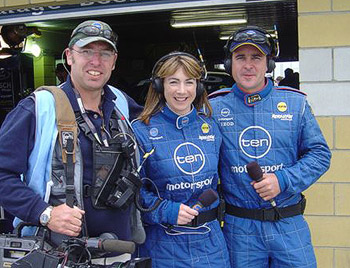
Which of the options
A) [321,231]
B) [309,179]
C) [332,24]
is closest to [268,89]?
[309,179]

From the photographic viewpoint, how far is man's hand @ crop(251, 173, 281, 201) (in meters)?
2.44

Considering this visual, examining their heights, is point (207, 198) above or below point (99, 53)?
below

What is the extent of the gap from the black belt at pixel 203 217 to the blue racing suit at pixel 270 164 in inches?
5.1

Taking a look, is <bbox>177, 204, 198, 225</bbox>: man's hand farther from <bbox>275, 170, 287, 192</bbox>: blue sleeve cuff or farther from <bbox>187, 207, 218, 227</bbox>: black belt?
<bbox>275, 170, 287, 192</bbox>: blue sleeve cuff

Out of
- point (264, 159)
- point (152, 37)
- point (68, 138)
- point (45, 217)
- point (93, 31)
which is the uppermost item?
point (152, 37)

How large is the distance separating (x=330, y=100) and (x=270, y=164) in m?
1.21

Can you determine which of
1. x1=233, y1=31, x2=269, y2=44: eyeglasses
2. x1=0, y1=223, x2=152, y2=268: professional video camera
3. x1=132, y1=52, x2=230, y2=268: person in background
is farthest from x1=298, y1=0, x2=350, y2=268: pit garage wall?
x1=0, y1=223, x2=152, y2=268: professional video camera

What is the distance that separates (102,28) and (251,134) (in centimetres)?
101

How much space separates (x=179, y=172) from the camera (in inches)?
97.7

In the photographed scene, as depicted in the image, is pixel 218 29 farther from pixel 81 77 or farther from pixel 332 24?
pixel 81 77

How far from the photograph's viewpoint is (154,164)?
98.7 inches

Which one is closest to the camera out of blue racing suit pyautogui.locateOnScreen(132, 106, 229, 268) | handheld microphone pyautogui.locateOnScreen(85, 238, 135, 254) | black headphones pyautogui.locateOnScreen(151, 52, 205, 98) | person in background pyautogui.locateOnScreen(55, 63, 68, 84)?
handheld microphone pyautogui.locateOnScreen(85, 238, 135, 254)

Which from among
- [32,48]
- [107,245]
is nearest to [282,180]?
[107,245]

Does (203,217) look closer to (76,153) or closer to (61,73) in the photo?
(76,153)
